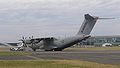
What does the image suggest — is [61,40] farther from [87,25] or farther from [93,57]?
[93,57]

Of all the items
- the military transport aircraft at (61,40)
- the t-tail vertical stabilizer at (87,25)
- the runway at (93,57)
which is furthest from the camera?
the t-tail vertical stabilizer at (87,25)

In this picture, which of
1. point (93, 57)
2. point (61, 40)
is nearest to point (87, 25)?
point (61, 40)

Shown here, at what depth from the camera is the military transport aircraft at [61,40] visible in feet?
301

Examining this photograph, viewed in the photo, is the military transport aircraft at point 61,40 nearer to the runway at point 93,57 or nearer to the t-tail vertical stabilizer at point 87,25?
the t-tail vertical stabilizer at point 87,25

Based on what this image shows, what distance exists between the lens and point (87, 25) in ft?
310

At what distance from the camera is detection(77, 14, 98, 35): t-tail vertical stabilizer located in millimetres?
93750

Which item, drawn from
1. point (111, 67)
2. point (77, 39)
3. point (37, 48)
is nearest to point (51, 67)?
point (111, 67)

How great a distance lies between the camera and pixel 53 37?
95000 mm

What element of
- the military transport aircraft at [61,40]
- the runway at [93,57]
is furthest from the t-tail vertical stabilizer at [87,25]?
the runway at [93,57]

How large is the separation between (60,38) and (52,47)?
3.41 metres

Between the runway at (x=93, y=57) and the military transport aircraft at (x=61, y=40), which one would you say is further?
the military transport aircraft at (x=61, y=40)

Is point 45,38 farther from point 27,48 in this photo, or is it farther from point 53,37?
point 27,48

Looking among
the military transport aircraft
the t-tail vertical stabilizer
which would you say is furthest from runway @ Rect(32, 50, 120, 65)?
the t-tail vertical stabilizer

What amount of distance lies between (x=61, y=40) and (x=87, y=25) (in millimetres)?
8447
